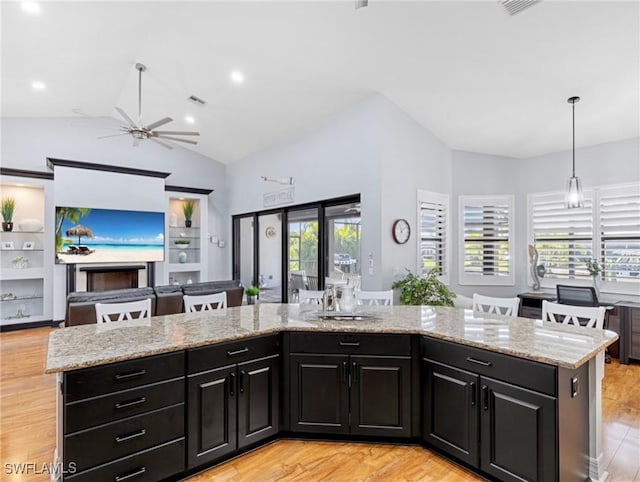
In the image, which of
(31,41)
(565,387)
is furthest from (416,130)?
(31,41)

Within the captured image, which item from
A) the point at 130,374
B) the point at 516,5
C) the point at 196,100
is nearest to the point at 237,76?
the point at 196,100

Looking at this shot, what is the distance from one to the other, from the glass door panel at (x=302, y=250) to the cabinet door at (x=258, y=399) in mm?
3181

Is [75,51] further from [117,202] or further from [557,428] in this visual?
[557,428]

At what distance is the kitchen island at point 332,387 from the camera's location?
1.91m

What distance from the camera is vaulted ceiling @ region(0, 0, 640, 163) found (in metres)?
3.15

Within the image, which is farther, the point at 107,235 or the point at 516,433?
the point at 107,235

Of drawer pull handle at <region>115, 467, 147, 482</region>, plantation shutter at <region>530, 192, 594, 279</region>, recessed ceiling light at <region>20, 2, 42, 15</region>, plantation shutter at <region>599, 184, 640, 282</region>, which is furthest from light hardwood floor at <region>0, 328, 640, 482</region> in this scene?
recessed ceiling light at <region>20, 2, 42, 15</region>

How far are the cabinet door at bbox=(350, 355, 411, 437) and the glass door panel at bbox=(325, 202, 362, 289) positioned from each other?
240 cm

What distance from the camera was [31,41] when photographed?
413 centimetres

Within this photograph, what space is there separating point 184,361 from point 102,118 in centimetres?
719

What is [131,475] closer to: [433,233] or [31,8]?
[31,8]

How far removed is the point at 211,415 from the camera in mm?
2307

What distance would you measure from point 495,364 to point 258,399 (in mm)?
1615

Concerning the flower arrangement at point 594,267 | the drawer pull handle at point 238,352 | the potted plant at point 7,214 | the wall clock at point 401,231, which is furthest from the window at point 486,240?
the potted plant at point 7,214
